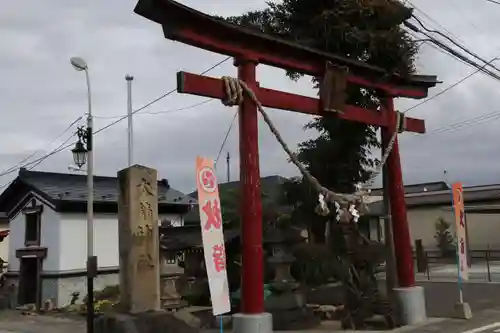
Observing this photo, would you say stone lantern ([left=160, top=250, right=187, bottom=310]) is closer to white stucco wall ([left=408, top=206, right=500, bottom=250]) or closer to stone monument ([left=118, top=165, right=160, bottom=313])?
stone monument ([left=118, top=165, right=160, bottom=313])

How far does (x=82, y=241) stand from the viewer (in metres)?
22.6

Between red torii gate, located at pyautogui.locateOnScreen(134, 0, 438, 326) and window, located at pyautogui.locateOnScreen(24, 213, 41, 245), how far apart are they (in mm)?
15693

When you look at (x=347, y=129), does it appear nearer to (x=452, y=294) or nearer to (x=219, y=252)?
(x=452, y=294)

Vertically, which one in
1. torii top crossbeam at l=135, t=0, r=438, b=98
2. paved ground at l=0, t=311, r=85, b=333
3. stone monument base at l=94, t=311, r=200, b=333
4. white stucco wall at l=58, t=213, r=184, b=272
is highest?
torii top crossbeam at l=135, t=0, r=438, b=98

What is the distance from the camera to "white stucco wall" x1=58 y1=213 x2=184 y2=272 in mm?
21906

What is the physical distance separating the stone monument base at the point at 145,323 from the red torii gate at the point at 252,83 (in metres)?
2.48

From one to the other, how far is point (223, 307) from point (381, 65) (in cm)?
882

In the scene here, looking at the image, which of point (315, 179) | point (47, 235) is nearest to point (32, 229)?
point (47, 235)

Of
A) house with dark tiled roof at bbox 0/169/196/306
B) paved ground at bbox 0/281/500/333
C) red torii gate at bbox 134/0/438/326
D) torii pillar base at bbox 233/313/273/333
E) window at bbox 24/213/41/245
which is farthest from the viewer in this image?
window at bbox 24/213/41/245

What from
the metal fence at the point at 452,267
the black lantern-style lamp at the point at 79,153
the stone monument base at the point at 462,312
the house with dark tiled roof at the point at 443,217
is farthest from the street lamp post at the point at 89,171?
the house with dark tiled roof at the point at 443,217

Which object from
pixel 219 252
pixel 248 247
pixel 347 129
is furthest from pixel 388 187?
pixel 219 252

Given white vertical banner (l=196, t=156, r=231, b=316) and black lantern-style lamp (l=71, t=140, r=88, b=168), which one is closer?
white vertical banner (l=196, t=156, r=231, b=316)

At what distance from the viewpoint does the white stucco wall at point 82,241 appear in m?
21.9

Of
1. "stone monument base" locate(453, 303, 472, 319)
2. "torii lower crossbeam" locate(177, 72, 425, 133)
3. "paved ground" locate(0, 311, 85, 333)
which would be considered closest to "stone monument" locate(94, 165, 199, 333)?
"torii lower crossbeam" locate(177, 72, 425, 133)
